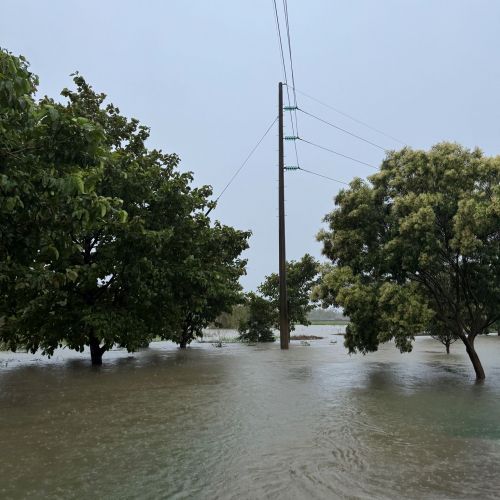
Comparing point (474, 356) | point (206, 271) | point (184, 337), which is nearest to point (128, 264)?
point (206, 271)

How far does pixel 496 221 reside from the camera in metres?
12.5

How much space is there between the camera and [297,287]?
34.9m

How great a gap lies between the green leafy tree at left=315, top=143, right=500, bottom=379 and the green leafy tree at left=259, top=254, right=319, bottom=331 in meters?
19.0

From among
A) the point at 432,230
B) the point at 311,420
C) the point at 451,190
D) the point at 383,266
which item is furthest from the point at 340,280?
the point at 311,420

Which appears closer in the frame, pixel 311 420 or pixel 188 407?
pixel 311 420

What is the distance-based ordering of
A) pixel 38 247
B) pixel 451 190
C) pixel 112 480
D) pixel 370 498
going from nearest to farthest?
pixel 370 498 → pixel 112 480 → pixel 38 247 → pixel 451 190

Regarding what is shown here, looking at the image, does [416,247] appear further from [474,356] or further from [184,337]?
[184,337]

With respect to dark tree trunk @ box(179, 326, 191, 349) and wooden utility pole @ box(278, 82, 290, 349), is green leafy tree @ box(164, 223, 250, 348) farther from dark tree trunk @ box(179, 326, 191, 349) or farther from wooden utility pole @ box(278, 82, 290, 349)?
dark tree trunk @ box(179, 326, 191, 349)

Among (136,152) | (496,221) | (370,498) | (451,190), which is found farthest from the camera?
(136,152)

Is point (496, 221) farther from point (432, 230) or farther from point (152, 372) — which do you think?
point (152, 372)

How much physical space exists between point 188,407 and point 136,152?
40.9ft

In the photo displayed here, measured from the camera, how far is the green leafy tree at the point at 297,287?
3447cm

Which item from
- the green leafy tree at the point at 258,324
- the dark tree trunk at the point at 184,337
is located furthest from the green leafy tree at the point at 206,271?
the green leafy tree at the point at 258,324

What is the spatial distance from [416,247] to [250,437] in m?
7.62
